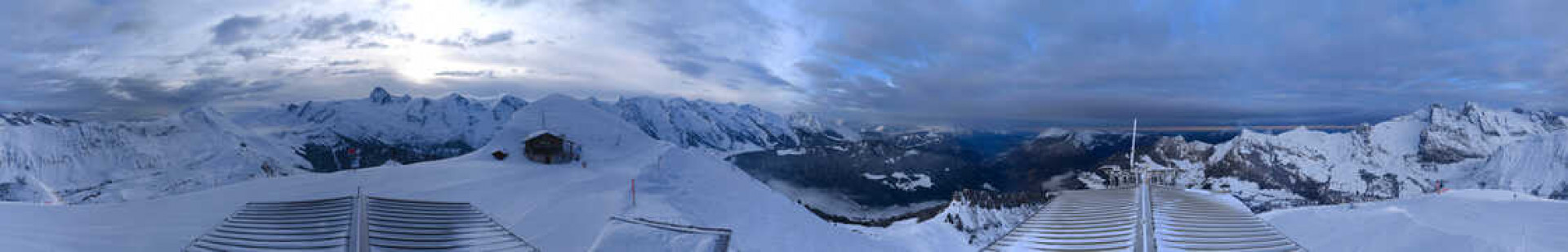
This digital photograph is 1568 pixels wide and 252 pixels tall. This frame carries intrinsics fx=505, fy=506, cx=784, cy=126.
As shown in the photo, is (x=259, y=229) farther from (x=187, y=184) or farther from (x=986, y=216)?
(x=187, y=184)

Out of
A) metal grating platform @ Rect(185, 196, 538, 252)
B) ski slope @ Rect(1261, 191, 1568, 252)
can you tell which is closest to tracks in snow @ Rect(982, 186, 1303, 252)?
ski slope @ Rect(1261, 191, 1568, 252)

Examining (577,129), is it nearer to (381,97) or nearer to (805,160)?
(805,160)

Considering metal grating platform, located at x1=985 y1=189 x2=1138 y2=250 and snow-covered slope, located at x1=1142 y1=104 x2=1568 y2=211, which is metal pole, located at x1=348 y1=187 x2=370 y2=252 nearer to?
metal grating platform, located at x1=985 y1=189 x2=1138 y2=250

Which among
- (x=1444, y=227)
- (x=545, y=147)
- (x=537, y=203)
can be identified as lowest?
(x=537, y=203)

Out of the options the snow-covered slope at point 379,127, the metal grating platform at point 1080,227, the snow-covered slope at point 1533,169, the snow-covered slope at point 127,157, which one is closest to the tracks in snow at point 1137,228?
the metal grating platform at point 1080,227

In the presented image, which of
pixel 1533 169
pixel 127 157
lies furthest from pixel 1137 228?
pixel 1533 169
